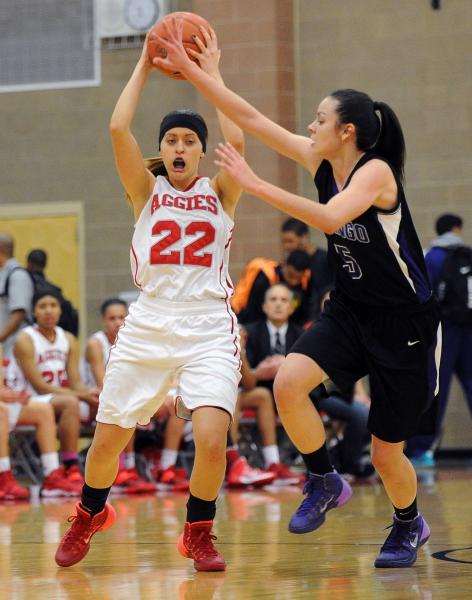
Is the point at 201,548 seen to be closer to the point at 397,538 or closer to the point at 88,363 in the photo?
the point at 397,538

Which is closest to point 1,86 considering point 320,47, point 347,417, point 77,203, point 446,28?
point 77,203

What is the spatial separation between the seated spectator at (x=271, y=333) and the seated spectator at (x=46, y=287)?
1474 mm

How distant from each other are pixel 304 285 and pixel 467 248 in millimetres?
1345

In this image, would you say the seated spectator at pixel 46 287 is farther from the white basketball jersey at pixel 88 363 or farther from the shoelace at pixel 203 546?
the shoelace at pixel 203 546

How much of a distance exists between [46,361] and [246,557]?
163 inches

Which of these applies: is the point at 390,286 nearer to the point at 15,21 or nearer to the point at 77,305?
the point at 77,305

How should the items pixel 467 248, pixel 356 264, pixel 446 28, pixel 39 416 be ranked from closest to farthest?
pixel 356 264
pixel 39 416
pixel 467 248
pixel 446 28

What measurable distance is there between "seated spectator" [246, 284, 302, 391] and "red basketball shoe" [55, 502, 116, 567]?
4.29 metres

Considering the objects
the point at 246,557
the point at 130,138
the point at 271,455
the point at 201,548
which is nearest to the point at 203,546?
the point at 201,548

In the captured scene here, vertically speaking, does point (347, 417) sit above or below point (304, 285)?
below

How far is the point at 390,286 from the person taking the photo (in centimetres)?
434

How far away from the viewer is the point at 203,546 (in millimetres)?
4383

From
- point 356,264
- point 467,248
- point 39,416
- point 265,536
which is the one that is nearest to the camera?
point 356,264

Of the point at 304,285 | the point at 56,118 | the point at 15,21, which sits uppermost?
the point at 15,21
